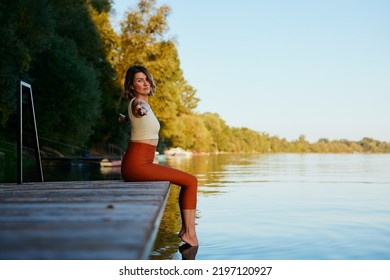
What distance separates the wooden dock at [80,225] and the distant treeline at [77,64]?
15.8m

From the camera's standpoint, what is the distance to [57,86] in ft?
83.4

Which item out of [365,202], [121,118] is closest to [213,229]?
[121,118]

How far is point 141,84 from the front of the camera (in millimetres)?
5426

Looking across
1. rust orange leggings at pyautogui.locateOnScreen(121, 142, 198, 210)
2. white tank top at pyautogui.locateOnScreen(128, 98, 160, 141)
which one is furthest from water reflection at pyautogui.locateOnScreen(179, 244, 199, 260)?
white tank top at pyautogui.locateOnScreen(128, 98, 160, 141)

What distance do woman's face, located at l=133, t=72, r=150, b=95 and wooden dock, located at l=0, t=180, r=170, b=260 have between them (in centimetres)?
133

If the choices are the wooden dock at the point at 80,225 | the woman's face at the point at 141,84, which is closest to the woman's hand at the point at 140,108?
the woman's face at the point at 141,84

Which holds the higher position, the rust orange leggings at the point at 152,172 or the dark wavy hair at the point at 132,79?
the dark wavy hair at the point at 132,79

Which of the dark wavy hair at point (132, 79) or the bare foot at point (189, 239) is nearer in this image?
the dark wavy hair at point (132, 79)

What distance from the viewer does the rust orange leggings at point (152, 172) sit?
17.5 ft

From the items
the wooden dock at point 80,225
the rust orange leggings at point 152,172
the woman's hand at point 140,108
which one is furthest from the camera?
the rust orange leggings at point 152,172

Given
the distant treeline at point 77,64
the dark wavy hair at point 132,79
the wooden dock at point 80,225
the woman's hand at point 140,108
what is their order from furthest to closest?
the distant treeline at point 77,64 → the dark wavy hair at point 132,79 → the woman's hand at point 140,108 → the wooden dock at point 80,225

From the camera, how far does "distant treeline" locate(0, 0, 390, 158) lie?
19.7 m

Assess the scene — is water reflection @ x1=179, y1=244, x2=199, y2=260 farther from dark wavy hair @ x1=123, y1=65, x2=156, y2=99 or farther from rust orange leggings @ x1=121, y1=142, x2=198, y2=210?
dark wavy hair @ x1=123, y1=65, x2=156, y2=99

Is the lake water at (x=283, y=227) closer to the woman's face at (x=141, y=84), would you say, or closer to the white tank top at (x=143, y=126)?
the white tank top at (x=143, y=126)
